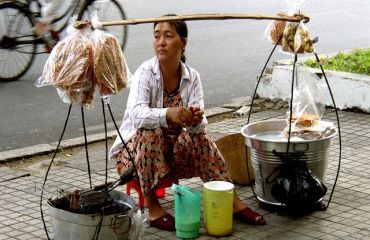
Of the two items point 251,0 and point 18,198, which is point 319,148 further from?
point 251,0

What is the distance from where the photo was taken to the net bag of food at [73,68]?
4.02 meters

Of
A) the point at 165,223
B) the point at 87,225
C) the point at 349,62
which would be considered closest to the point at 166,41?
the point at 165,223

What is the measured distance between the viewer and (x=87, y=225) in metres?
4.07

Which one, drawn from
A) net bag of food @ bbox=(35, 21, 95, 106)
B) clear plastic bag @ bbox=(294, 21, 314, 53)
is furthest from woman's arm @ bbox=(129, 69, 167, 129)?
clear plastic bag @ bbox=(294, 21, 314, 53)

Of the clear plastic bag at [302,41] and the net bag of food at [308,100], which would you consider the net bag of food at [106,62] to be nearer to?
the clear plastic bag at [302,41]

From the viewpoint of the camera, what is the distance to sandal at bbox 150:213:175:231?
470 centimetres

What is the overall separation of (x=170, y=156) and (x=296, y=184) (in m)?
0.77

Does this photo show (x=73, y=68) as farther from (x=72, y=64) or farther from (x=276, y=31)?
(x=276, y=31)

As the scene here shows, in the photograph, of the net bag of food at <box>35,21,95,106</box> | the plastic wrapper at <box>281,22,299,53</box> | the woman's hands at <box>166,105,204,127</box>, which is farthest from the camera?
the plastic wrapper at <box>281,22,299,53</box>

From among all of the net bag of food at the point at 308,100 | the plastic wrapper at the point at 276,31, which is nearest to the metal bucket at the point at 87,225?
the net bag of food at the point at 308,100

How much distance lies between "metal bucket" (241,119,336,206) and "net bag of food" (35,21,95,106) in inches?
47.4

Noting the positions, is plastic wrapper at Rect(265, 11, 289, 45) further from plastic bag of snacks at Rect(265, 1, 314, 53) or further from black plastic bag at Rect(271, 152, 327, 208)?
black plastic bag at Rect(271, 152, 327, 208)

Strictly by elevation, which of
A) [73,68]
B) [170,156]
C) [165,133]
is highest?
Result: [73,68]

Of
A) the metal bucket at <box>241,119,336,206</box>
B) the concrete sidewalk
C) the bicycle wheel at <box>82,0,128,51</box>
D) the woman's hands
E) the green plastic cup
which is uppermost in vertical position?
the bicycle wheel at <box>82,0,128,51</box>
